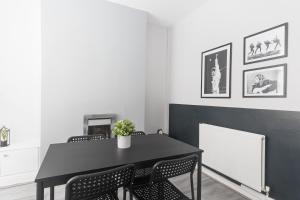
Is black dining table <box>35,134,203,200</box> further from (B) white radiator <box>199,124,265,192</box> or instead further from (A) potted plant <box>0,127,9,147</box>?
(A) potted plant <box>0,127,9,147</box>

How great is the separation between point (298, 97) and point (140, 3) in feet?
9.03

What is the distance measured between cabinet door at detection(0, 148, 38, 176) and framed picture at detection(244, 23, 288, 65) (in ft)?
10.8

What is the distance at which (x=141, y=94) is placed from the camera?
3.47 meters

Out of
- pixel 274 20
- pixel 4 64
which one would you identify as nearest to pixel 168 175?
pixel 274 20

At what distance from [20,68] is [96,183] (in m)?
2.58

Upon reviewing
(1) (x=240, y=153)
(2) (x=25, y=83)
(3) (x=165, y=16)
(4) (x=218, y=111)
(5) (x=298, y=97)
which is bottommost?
(1) (x=240, y=153)

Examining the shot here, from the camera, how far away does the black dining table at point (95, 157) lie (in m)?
1.13

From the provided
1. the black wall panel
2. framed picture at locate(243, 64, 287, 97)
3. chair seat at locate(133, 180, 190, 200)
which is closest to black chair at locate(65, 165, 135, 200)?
chair seat at locate(133, 180, 190, 200)

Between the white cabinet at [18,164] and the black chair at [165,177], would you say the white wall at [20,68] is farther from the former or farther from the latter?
the black chair at [165,177]

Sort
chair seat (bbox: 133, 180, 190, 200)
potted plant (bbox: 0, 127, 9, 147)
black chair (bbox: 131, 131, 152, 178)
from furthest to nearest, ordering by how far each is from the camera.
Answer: potted plant (bbox: 0, 127, 9, 147)
black chair (bbox: 131, 131, 152, 178)
chair seat (bbox: 133, 180, 190, 200)

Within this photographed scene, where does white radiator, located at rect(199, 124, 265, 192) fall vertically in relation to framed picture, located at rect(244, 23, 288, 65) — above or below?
below

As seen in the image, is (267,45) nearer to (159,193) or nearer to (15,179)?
(159,193)

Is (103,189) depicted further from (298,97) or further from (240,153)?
(298,97)

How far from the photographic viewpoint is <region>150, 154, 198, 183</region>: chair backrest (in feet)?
4.24
